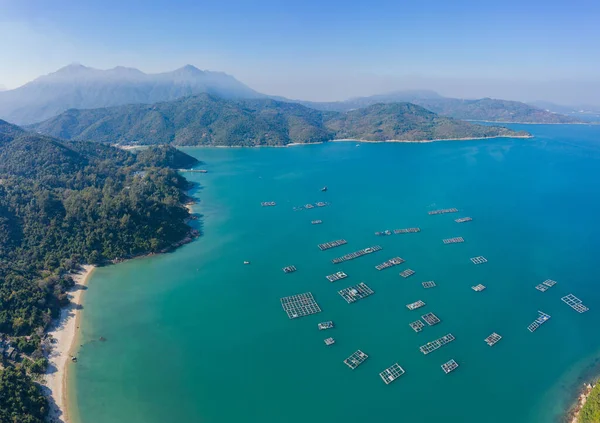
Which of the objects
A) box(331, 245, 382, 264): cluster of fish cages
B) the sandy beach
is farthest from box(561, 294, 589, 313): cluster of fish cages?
the sandy beach

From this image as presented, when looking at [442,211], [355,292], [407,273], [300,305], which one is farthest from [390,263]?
[442,211]

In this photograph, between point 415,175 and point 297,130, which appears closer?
point 415,175

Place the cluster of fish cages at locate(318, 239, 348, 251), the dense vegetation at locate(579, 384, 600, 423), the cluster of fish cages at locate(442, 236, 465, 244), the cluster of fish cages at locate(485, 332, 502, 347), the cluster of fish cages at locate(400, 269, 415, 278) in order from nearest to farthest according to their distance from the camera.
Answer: the dense vegetation at locate(579, 384, 600, 423) < the cluster of fish cages at locate(485, 332, 502, 347) < the cluster of fish cages at locate(400, 269, 415, 278) < the cluster of fish cages at locate(318, 239, 348, 251) < the cluster of fish cages at locate(442, 236, 465, 244)

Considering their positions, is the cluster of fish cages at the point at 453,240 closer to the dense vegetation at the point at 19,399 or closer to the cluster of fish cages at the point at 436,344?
the cluster of fish cages at the point at 436,344

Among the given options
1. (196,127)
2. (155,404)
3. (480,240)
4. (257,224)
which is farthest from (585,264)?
(196,127)

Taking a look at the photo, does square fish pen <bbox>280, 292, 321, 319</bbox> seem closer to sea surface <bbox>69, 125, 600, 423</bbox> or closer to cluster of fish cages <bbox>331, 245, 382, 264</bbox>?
sea surface <bbox>69, 125, 600, 423</bbox>

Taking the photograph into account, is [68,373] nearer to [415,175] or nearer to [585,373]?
[585,373]

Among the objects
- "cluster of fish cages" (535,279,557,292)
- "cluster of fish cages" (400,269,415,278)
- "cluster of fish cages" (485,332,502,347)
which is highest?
"cluster of fish cages" (400,269,415,278)
